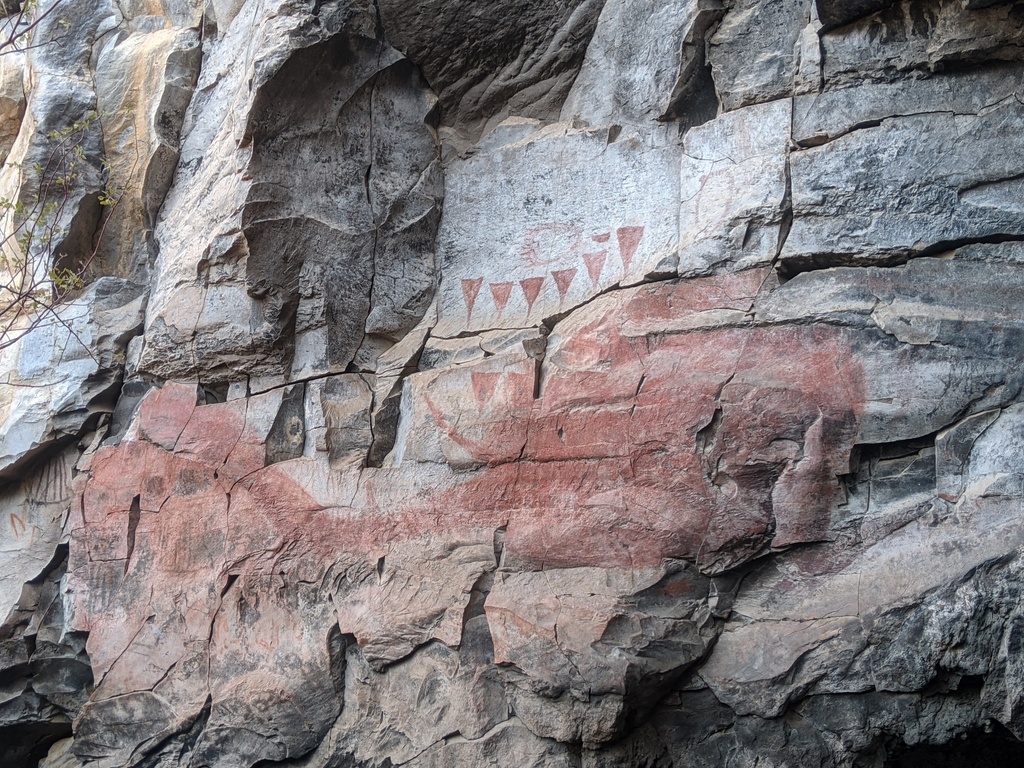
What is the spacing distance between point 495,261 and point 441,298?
34 cm

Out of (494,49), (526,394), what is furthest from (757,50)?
(526,394)

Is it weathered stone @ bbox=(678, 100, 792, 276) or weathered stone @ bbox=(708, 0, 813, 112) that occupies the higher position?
weathered stone @ bbox=(708, 0, 813, 112)

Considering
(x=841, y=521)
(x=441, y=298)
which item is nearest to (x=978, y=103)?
(x=841, y=521)

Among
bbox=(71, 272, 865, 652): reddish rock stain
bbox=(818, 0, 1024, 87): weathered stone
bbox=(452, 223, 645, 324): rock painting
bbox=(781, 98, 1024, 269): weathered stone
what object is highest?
bbox=(818, 0, 1024, 87): weathered stone

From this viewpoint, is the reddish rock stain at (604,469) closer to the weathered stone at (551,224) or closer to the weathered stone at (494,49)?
the weathered stone at (551,224)

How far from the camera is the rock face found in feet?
13.1

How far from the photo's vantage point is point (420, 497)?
189 inches

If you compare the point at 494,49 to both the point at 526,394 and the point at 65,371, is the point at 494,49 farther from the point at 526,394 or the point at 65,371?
the point at 65,371

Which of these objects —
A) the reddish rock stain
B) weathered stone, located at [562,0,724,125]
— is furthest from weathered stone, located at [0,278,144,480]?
weathered stone, located at [562,0,724,125]

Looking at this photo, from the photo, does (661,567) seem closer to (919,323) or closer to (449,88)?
(919,323)

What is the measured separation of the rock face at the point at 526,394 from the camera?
4.00 meters

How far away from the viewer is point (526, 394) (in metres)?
4.64

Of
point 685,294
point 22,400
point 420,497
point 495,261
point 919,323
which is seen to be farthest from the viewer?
point 22,400

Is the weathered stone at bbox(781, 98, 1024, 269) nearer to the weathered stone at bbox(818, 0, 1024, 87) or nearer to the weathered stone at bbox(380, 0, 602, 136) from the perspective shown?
the weathered stone at bbox(818, 0, 1024, 87)
